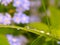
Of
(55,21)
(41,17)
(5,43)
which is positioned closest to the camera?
(5,43)

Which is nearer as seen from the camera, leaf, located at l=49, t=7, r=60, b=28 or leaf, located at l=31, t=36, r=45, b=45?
leaf, located at l=31, t=36, r=45, b=45

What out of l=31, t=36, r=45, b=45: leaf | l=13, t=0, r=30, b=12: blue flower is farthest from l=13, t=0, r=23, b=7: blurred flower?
l=31, t=36, r=45, b=45: leaf

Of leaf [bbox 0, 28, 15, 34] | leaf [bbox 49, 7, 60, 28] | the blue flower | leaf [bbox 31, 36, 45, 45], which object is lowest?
leaf [bbox 31, 36, 45, 45]

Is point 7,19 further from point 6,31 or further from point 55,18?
point 55,18

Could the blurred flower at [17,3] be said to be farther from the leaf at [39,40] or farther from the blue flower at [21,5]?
the leaf at [39,40]

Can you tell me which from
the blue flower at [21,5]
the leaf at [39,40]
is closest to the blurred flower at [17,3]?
the blue flower at [21,5]

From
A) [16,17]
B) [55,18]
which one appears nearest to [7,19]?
[16,17]

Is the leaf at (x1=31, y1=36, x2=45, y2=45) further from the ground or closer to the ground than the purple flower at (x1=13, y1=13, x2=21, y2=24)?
closer to the ground

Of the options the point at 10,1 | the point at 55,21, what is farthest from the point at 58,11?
the point at 10,1

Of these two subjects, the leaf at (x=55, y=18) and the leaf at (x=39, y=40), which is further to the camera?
the leaf at (x=55, y=18)

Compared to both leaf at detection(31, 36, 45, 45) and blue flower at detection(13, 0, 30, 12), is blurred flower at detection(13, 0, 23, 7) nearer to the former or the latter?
blue flower at detection(13, 0, 30, 12)

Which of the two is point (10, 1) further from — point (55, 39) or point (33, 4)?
point (33, 4)
